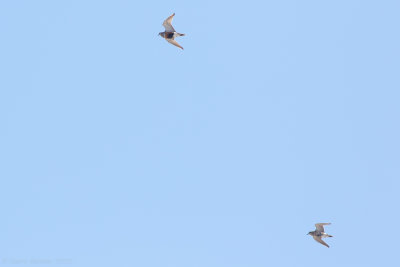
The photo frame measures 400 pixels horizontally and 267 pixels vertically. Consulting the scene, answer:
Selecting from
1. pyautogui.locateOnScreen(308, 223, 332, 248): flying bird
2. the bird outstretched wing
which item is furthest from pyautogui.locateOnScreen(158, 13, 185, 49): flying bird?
pyautogui.locateOnScreen(308, 223, 332, 248): flying bird

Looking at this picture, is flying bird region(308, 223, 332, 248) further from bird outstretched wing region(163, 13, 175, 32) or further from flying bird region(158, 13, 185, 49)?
bird outstretched wing region(163, 13, 175, 32)

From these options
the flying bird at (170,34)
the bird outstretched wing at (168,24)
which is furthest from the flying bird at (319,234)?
the bird outstretched wing at (168,24)

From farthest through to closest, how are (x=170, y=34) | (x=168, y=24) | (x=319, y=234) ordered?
(x=319, y=234) < (x=170, y=34) < (x=168, y=24)

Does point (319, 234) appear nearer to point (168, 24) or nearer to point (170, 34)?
point (170, 34)

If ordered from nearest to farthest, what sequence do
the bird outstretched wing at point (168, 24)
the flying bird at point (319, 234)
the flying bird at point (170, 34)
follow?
the bird outstretched wing at point (168, 24) < the flying bird at point (170, 34) < the flying bird at point (319, 234)

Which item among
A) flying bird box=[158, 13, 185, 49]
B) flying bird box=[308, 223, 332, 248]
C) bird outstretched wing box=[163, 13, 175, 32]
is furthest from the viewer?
flying bird box=[308, 223, 332, 248]

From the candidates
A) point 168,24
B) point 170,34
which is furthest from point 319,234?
point 168,24

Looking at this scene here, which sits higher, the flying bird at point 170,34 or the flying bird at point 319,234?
the flying bird at point 170,34

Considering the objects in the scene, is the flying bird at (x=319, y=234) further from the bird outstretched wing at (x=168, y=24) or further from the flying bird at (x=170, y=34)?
the bird outstretched wing at (x=168, y=24)

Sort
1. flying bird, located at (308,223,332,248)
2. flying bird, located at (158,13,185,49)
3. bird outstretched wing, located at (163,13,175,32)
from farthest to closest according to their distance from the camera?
1. flying bird, located at (308,223,332,248)
2. flying bird, located at (158,13,185,49)
3. bird outstretched wing, located at (163,13,175,32)

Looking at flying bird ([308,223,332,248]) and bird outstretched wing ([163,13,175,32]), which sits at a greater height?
bird outstretched wing ([163,13,175,32])

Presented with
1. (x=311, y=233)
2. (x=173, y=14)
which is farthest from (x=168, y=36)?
(x=311, y=233)

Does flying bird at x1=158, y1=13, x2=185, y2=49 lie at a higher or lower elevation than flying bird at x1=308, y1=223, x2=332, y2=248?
higher

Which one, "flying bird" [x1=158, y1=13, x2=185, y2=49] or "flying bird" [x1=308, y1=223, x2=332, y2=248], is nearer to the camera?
"flying bird" [x1=158, y1=13, x2=185, y2=49]
